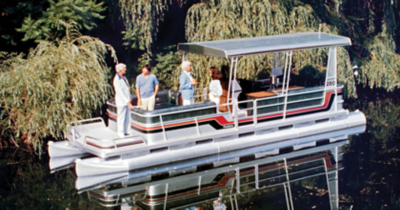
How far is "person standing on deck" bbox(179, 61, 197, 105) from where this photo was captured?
10.0 meters

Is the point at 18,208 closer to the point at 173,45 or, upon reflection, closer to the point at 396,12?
the point at 173,45

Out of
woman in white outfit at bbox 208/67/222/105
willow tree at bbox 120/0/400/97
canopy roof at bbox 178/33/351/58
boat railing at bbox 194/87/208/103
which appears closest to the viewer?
canopy roof at bbox 178/33/351/58

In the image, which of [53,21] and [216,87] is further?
[53,21]

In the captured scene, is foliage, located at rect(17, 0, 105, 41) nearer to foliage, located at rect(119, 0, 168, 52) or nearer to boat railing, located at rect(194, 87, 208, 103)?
foliage, located at rect(119, 0, 168, 52)

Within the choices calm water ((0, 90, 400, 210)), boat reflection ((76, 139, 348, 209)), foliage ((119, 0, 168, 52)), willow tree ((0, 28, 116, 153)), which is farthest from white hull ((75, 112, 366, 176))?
foliage ((119, 0, 168, 52))

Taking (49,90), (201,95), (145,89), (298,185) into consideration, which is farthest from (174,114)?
(49,90)

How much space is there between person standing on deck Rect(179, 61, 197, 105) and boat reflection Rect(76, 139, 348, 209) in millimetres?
1520

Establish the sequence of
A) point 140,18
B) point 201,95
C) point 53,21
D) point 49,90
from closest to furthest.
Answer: point 49,90 < point 201,95 < point 53,21 < point 140,18

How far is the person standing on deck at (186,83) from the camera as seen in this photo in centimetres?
1005

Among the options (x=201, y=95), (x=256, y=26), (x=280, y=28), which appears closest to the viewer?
(x=201, y=95)

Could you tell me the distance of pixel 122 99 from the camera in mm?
9430

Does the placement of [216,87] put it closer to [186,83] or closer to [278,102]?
[186,83]

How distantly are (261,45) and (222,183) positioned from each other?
135 inches

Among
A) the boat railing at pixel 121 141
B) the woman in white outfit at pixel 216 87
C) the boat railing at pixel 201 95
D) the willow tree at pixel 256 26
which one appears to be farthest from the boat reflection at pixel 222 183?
the willow tree at pixel 256 26
